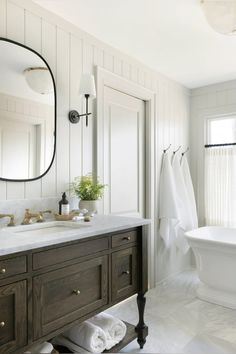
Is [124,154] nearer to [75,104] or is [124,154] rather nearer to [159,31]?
[75,104]

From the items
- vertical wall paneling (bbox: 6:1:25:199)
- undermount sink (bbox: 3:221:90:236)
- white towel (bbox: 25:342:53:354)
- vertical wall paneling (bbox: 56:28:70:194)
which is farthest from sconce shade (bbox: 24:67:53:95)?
white towel (bbox: 25:342:53:354)

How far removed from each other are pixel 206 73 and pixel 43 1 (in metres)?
2.06

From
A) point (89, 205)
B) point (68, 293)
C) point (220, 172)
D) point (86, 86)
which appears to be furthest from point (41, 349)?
point (220, 172)

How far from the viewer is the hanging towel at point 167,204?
10.5ft

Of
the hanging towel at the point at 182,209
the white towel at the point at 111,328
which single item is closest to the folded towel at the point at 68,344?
the white towel at the point at 111,328

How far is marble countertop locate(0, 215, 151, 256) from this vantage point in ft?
4.15

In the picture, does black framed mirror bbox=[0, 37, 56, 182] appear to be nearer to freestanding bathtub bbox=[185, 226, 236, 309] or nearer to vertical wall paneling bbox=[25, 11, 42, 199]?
vertical wall paneling bbox=[25, 11, 42, 199]

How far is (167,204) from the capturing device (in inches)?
127

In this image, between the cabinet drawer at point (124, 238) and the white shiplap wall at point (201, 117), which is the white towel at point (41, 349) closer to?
the cabinet drawer at point (124, 238)

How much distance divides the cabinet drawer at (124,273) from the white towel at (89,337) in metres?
0.23

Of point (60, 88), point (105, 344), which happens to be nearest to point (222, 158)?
point (60, 88)

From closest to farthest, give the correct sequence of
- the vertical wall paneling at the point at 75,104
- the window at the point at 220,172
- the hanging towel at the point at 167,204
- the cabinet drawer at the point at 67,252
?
the cabinet drawer at the point at 67,252, the vertical wall paneling at the point at 75,104, the hanging towel at the point at 167,204, the window at the point at 220,172

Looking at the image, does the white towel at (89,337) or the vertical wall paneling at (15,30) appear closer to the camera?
the white towel at (89,337)

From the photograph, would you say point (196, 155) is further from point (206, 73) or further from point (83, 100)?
point (83, 100)
